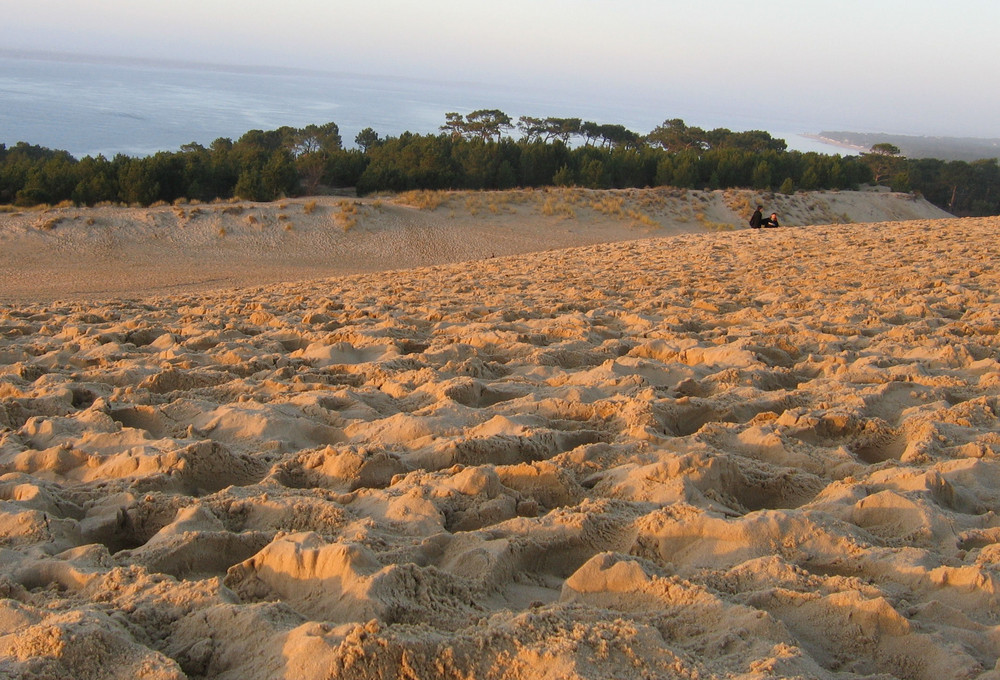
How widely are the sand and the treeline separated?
17.2 metres

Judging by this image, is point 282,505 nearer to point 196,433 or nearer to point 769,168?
point 196,433

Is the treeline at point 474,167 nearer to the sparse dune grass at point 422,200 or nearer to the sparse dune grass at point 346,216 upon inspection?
the sparse dune grass at point 422,200

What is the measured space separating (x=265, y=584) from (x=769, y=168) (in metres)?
33.9

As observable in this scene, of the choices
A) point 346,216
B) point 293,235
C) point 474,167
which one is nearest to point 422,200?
point 346,216

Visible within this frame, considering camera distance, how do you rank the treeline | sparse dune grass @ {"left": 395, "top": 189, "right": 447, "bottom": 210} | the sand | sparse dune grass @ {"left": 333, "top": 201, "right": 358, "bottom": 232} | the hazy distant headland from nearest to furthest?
the sand, sparse dune grass @ {"left": 333, "top": 201, "right": 358, "bottom": 232}, the treeline, sparse dune grass @ {"left": 395, "top": 189, "right": 447, "bottom": 210}, the hazy distant headland

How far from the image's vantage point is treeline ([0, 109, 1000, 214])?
21.0 metres

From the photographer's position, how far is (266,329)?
247 inches

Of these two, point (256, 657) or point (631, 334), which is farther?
point (631, 334)

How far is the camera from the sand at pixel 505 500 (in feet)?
6.24

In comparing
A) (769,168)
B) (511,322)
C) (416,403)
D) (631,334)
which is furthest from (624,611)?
(769,168)

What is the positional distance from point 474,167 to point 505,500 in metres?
26.7

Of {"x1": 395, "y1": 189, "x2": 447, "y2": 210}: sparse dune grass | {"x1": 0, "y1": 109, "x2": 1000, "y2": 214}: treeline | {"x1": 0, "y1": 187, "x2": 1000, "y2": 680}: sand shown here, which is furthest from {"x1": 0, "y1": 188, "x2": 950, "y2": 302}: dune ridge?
{"x1": 0, "y1": 187, "x2": 1000, "y2": 680}: sand

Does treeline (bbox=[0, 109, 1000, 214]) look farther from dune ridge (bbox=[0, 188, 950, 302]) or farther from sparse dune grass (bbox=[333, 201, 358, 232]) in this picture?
sparse dune grass (bbox=[333, 201, 358, 232])

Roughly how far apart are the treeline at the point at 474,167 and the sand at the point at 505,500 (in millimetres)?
17195
